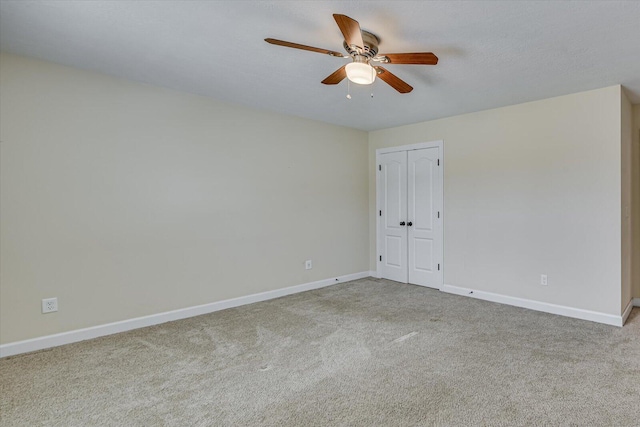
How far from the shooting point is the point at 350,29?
1.90 m

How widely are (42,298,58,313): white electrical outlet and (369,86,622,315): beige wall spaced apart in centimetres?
438

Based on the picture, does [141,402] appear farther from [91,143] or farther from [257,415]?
[91,143]

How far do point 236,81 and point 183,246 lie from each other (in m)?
1.79

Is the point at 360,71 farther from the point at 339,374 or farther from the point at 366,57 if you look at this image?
the point at 339,374

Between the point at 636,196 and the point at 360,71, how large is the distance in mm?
3932

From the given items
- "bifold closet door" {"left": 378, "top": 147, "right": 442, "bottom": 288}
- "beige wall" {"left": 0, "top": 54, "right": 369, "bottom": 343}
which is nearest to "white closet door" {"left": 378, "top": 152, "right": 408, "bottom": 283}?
"bifold closet door" {"left": 378, "top": 147, "right": 442, "bottom": 288}

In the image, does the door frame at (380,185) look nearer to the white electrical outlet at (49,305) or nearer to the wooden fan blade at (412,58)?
the wooden fan blade at (412,58)

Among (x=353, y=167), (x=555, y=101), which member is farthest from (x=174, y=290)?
(x=555, y=101)

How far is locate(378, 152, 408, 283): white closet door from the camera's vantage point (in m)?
5.24

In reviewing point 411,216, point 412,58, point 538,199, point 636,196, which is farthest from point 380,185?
point 412,58

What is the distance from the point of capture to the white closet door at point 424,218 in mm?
4832

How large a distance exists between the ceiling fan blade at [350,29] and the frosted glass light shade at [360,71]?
12cm

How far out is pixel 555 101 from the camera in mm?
3750

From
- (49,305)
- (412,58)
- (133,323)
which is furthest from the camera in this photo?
(133,323)
